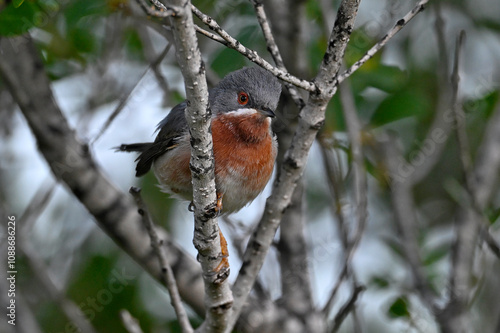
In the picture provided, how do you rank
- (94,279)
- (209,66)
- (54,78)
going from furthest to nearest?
(94,279) < (54,78) < (209,66)

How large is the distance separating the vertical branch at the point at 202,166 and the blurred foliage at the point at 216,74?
6.35 ft

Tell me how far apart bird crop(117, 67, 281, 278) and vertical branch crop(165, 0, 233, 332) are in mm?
741

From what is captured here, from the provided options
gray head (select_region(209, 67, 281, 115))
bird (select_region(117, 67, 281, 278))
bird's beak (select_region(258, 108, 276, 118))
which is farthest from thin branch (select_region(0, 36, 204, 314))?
bird's beak (select_region(258, 108, 276, 118))

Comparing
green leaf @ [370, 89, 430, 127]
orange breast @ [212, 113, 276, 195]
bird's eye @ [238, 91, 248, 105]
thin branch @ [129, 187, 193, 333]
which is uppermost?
green leaf @ [370, 89, 430, 127]

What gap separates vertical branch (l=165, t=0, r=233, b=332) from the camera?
2639mm

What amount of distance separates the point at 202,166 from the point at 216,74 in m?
2.36

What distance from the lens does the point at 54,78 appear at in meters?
5.99

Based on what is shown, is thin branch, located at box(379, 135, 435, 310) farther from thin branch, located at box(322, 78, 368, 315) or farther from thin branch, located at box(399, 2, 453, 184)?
thin branch, located at box(322, 78, 368, 315)

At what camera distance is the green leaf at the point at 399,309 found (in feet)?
18.3

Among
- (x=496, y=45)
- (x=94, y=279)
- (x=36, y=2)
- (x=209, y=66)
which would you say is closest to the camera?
(x=36, y=2)

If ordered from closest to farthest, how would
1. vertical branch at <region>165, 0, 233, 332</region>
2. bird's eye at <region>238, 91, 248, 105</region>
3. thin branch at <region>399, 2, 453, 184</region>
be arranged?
vertical branch at <region>165, 0, 233, 332</region>
bird's eye at <region>238, 91, 248, 105</region>
thin branch at <region>399, 2, 453, 184</region>

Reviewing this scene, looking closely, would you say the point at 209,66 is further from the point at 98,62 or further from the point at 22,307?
the point at 22,307

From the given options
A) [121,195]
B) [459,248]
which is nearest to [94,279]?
[121,195]

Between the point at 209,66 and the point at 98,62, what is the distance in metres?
2.01
